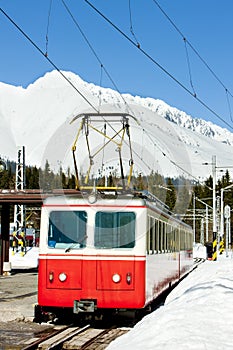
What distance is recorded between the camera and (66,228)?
12641 millimetres

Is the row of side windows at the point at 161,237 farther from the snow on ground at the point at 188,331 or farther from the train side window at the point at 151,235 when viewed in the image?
the snow on ground at the point at 188,331

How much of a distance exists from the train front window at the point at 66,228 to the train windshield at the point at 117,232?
0.30m

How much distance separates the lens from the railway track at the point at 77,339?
10.2 metres

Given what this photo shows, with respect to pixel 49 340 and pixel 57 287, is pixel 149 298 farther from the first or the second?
pixel 49 340

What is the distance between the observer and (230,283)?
57.3 feet

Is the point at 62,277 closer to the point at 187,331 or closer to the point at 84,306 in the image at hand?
the point at 84,306

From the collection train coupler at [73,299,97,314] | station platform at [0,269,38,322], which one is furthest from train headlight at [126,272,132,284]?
station platform at [0,269,38,322]

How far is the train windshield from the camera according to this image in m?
12.5

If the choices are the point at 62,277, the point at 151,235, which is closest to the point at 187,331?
the point at 62,277

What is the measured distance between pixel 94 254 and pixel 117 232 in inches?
23.1

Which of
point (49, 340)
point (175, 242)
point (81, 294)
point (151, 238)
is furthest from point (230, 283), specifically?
point (49, 340)

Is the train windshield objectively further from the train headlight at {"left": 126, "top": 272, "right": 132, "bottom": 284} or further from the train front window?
the train headlight at {"left": 126, "top": 272, "right": 132, "bottom": 284}

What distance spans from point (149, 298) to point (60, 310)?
1738 mm

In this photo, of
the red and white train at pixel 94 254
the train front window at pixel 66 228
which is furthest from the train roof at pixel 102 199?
the train front window at pixel 66 228
